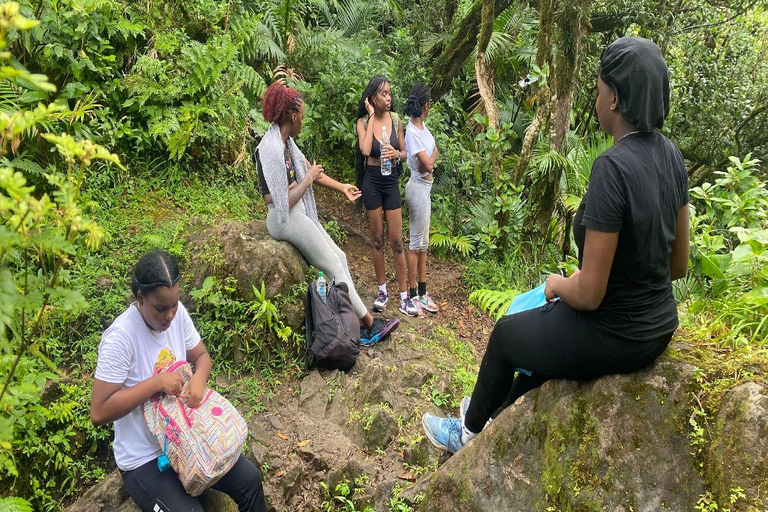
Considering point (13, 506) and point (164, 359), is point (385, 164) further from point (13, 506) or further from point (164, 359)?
point (13, 506)

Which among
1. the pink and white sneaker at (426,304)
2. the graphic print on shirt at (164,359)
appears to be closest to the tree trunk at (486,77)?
the pink and white sneaker at (426,304)

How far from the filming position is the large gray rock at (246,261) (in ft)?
16.9

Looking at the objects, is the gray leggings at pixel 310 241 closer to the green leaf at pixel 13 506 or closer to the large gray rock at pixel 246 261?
the large gray rock at pixel 246 261

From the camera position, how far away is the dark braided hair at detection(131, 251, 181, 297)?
9.86 ft

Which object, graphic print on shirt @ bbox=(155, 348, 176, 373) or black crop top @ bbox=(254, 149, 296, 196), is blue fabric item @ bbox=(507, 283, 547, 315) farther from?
black crop top @ bbox=(254, 149, 296, 196)

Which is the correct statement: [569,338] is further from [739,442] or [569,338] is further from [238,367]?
[238,367]

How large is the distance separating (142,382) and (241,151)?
4.64m

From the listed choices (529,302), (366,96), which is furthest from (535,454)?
(366,96)

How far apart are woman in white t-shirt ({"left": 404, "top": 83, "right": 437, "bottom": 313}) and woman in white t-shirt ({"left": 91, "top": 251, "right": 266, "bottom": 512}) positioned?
343 cm

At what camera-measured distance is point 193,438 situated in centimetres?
297

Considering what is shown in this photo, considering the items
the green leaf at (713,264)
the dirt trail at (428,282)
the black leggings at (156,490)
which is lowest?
the dirt trail at (428,282)

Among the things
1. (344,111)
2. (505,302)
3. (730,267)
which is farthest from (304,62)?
(730,267)

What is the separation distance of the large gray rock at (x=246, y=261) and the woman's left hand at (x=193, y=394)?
6.54ft

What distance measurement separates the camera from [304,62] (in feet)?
29.6
